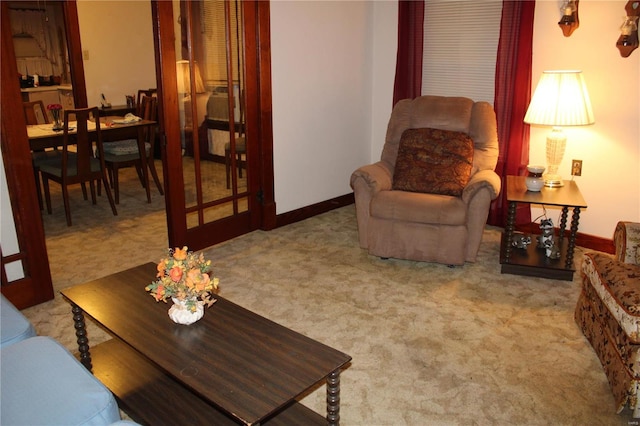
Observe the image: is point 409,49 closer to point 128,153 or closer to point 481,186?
point 481,186

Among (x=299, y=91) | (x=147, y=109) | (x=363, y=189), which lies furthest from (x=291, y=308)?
(x=147, y=109)

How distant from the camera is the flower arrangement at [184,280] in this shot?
214 cm

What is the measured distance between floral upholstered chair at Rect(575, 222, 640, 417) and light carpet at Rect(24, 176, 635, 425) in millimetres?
94

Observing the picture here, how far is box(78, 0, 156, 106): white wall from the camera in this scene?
6957 mm

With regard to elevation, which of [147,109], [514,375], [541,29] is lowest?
[514,375]

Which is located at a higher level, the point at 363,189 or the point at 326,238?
the point at 363,189

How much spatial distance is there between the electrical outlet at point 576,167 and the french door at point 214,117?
7.99 feet

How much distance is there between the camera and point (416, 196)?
390cm

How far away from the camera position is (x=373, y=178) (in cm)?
398

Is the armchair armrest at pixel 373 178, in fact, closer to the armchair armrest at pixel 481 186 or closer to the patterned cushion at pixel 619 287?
the armchair armrest at pixel 481 186

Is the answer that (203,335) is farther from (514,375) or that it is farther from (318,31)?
(318,31)

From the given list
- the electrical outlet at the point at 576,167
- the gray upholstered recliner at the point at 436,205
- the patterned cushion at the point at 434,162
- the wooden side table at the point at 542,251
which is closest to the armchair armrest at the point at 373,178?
the gray upholstered recliner at the point at 436,205

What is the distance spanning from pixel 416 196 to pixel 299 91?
1.51 meters

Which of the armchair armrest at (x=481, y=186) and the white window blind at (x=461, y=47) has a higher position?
the white window blind at (x=461, y=47)
